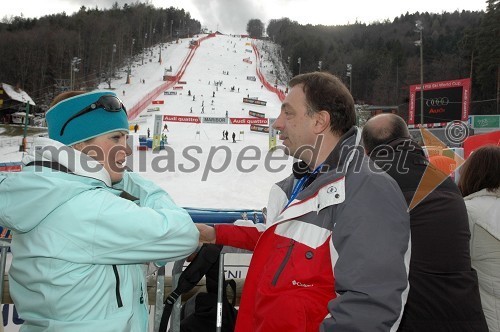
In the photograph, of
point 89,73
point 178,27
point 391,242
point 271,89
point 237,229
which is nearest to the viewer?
point 391,242

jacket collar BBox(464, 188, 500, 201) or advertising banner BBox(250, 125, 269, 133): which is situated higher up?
jacket collar BBox(464, 188, 500, 201)

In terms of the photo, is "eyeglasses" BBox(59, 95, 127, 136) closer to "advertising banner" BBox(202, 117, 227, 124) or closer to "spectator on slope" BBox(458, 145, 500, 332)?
"spectator on slope" BBox(458, 145, 500, 332)

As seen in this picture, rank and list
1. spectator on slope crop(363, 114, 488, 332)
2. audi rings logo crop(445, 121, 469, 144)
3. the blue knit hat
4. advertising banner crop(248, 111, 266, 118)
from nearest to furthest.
A: the blue knit hat < spectator on slope crop(363, 114, 488, 332) < audi rings logo crop(445, 121, 469, 144) < advertising banner crop(248, 111, 266, 118)

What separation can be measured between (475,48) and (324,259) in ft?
163

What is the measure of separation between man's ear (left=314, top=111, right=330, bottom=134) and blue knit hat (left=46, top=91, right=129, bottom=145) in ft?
2.72

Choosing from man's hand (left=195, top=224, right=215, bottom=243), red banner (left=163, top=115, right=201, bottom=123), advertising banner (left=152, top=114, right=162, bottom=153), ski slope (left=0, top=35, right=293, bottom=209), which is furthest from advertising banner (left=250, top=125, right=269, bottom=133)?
man's hand (left=195, top=224, right=215, bottom=243)

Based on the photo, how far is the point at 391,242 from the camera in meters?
1.18

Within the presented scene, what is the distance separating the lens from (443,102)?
65.3ft

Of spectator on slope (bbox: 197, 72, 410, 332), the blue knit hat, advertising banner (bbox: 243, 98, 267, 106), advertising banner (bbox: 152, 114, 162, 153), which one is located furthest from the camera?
advertising banner (bbox: 243, 98, 267, 106)

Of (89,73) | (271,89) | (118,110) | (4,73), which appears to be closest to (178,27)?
(89,73)

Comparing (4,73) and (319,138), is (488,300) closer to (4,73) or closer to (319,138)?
(319,138)

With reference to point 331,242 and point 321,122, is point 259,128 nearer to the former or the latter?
point 321,122

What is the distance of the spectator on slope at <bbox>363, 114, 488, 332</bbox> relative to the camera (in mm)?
1632

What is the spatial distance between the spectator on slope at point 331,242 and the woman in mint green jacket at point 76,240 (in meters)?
0.33
